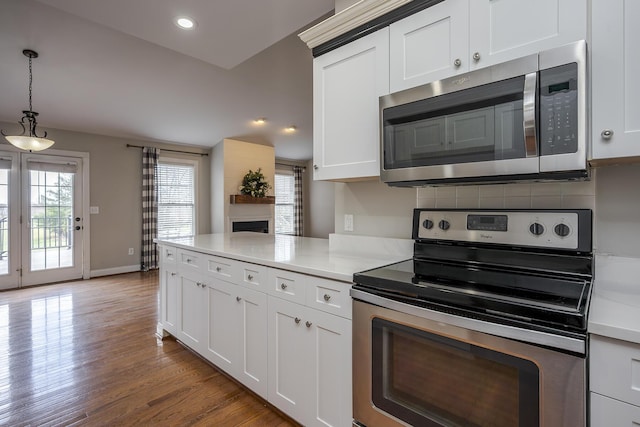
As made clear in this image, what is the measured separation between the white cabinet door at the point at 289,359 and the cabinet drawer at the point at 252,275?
10cm

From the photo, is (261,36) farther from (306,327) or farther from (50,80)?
(50,80)

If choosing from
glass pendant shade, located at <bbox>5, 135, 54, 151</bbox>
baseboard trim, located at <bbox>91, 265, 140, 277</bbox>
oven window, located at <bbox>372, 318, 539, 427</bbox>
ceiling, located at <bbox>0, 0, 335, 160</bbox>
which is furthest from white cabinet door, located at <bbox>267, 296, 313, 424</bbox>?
baseboard trim, located at <bbox>91, 265, 140, 277</bbox>

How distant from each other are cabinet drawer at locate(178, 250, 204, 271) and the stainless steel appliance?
1409 millimetres

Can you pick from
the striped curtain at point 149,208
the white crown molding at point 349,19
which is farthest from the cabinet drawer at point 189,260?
the striped curtain at point 149,208

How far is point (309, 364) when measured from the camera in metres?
1.51

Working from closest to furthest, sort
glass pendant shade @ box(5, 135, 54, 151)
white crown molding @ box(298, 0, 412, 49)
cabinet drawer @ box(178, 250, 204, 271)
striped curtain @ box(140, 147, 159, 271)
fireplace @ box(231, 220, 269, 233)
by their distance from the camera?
1. white crown molding @ box(298, 0, 412, 49)
2. cabinet drawer @ box(178, 250, 204, 271)
3. glass pendant shade @ box(5, 135, 54, 151)
4. striped curtain @ box(140, 147, 159, 271)
5. fireplace @ box(231, 220, 269, 233)

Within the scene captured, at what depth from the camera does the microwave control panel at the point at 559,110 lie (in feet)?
3.46

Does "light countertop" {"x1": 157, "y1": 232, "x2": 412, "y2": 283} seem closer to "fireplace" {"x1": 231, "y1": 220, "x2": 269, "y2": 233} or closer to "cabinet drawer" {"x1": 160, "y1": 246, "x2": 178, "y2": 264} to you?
"cabinet drawer" {"x1": 160, "y1": 246, "x2": 178, "y2": 264}

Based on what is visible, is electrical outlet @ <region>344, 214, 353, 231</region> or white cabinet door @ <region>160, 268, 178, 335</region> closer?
electrical outlet @ <region>344, 214, 353, 231</region>

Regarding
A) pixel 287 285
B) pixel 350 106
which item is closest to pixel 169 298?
pixel 287 285

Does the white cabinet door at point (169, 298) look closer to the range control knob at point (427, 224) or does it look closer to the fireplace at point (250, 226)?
the range control knob at point (427, 224)

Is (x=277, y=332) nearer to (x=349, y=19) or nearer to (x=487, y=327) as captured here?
(x=487, y=327)

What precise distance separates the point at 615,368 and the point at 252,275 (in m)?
1.53

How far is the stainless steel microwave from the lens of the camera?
1062mm
